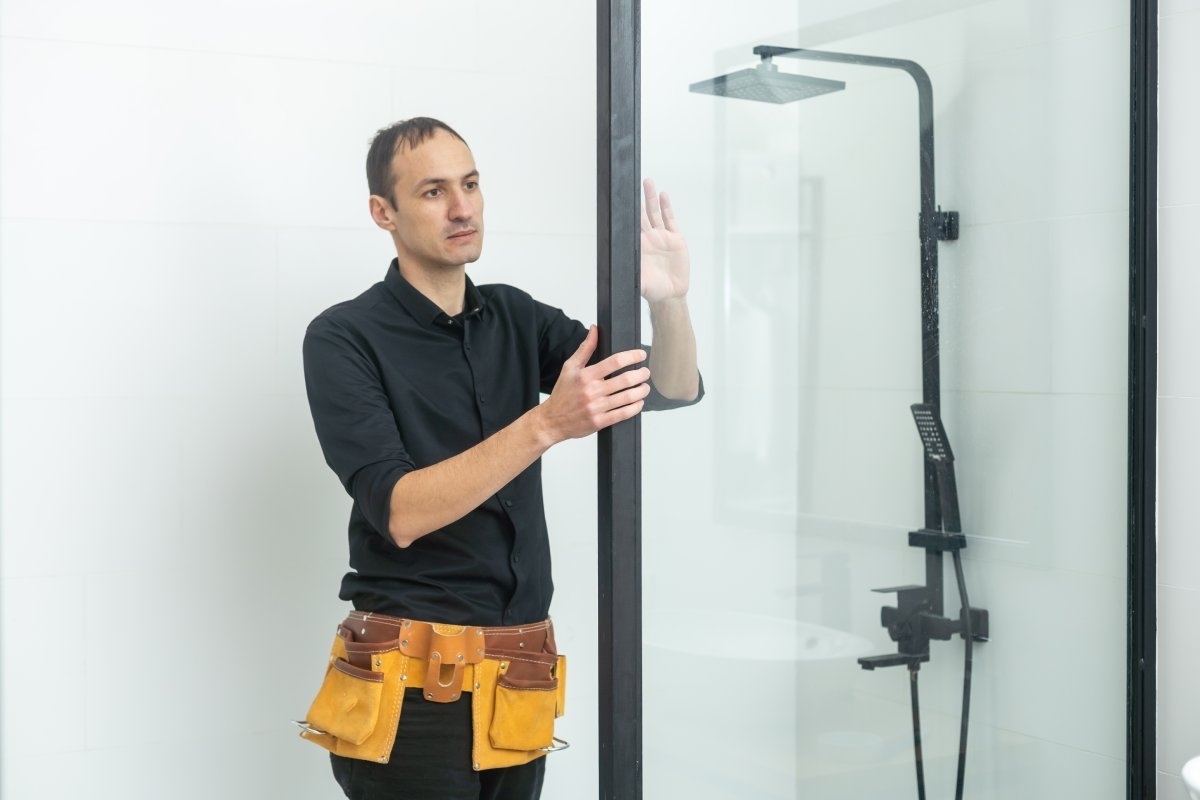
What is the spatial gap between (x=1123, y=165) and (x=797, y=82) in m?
0.61

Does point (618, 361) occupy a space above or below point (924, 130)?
below

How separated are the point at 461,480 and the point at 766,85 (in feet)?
1.79

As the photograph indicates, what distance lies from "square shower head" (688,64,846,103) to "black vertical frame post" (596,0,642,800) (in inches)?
4.5

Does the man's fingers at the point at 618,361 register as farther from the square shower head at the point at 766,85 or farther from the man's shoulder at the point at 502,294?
the man's shoulder at the point at 502,294

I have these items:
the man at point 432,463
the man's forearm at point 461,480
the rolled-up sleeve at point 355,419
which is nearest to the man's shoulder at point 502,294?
the man at point 432,463

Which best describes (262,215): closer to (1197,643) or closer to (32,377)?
(32,377)

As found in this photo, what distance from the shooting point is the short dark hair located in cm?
163

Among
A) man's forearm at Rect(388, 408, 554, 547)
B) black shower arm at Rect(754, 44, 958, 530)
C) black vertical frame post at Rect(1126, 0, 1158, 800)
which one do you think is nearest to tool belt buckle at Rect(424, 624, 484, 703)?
man's forearm at Rect(388, 408, 554, 547)

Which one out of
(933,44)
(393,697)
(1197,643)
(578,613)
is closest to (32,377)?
(393,697)

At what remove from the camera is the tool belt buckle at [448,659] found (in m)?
1.51

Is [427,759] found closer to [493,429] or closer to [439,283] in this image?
[493,429]

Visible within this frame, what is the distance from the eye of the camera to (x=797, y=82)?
1339 millimetres

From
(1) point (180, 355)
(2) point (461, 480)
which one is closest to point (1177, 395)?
(2) point (461, 480)

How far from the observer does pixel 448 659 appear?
1508 millimetres
